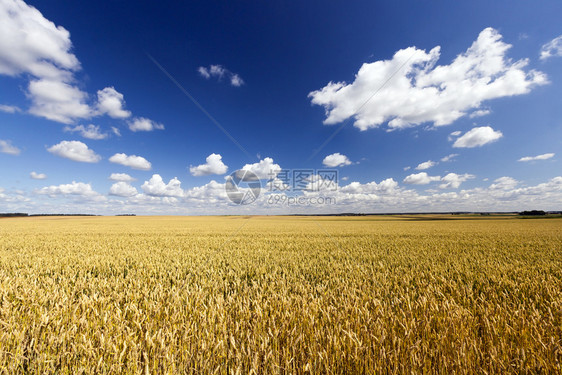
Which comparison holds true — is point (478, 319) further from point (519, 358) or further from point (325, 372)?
point (325, 372)

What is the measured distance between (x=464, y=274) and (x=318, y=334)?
5.18 meters

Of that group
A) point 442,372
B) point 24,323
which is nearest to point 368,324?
point 442,372

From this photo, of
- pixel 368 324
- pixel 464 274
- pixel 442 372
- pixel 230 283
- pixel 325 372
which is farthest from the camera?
pixel 464 274

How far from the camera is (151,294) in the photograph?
372 centimetres

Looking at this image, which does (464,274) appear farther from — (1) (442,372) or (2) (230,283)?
(2) (230,283)

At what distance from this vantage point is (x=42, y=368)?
198 cm

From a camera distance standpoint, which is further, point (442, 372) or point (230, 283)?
point (230, 283)

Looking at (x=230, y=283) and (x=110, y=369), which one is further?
(x=230, y=283)

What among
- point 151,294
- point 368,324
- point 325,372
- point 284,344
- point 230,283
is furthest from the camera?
point 230,283

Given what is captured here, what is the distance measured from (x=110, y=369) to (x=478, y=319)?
4311 mm

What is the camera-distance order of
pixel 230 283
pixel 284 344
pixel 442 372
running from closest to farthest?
1. pixel 442 372
2. pixel 284 344
3. pixel 230 283

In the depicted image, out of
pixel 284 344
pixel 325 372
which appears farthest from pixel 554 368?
pixel 284 344

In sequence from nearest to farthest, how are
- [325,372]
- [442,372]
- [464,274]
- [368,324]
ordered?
1. [442,372]
2. [325,372]
3. [368,324]
4. [464,274]

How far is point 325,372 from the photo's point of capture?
2.03 m
